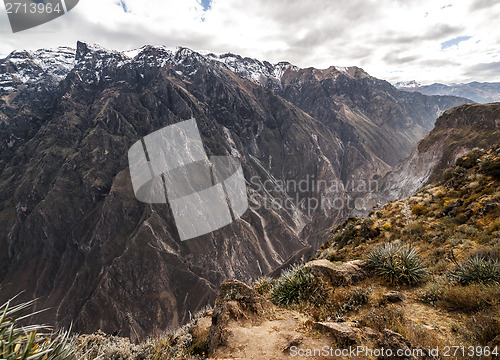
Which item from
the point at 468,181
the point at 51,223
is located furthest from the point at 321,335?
the point at 51,223

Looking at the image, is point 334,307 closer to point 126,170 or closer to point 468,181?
point 468,181

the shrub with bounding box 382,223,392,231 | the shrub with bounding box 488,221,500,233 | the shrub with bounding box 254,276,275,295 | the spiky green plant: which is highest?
the spiky green plant

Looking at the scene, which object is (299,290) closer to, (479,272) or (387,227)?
(479,272)

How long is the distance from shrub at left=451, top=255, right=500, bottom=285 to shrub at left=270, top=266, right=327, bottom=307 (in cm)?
407

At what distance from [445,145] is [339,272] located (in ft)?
219

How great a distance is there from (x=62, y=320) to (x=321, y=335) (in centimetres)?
12332

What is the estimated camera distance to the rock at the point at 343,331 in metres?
4.94

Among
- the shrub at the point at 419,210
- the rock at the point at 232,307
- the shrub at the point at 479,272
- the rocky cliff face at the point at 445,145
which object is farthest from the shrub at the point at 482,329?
the rocky cliff face at the point at 445,145

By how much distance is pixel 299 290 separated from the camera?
8.37 metres

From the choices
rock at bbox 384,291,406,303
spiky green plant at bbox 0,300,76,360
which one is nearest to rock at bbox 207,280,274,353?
spiky green plant at bbox 0,300,76,360

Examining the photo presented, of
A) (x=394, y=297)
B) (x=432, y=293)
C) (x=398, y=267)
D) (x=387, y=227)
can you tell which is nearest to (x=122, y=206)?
(x=387, y=227)

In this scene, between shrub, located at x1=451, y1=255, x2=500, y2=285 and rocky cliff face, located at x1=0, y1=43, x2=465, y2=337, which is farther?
rocky cliff face, located at x1=0, y1=43, x2=465, y2=337

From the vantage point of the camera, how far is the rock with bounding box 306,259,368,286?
8438 millimetres

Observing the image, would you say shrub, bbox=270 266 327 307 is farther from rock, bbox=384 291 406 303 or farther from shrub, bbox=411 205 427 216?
shrub, bbox=411 205 427 216
